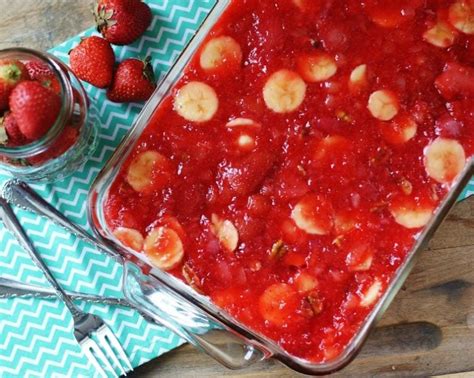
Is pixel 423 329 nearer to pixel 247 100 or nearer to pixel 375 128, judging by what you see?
pixel 375 128

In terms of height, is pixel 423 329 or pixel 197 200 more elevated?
pixel 197 200

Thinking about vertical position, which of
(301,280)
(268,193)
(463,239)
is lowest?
(463,239)

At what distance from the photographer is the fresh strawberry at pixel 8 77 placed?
174 cm

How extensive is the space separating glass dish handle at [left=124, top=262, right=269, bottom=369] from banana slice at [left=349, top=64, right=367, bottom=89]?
0.60m

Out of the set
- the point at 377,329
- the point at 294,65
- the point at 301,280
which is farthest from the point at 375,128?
the point at 377,329

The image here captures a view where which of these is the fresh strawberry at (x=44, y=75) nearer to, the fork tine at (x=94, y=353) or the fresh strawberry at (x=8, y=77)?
the fresh strawberry at (x=8, y=77)

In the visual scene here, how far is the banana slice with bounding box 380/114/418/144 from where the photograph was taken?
1.80 meters

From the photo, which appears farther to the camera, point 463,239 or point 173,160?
point 463,239

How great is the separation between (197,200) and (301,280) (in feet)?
0.94

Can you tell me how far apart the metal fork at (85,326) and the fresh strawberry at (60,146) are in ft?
0.77

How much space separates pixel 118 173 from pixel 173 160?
129mm

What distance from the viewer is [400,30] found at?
1.82 m

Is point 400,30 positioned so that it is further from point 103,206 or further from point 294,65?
point 103,206

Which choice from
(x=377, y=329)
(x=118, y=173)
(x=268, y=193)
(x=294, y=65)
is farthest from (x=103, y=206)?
(x=377, y=329)
